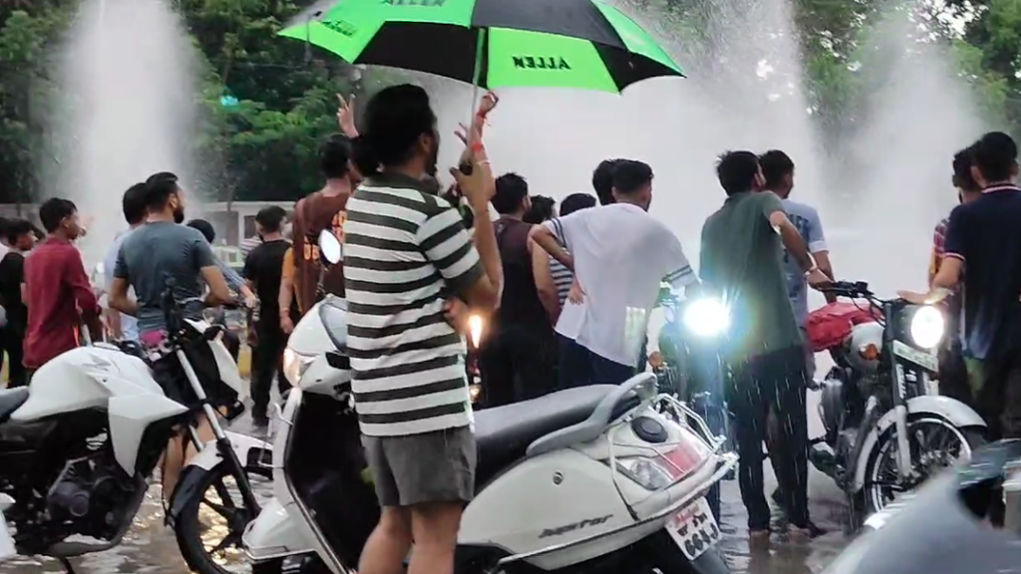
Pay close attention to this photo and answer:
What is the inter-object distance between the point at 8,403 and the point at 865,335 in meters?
3.67

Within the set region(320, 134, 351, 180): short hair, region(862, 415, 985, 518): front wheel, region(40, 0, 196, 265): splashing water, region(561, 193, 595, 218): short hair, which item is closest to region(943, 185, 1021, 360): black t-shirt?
region(862, 415, 985, 518): front wheel

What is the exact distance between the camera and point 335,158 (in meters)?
7.82

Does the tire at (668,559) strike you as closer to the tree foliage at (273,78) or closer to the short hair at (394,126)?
the short hair at (394,126)

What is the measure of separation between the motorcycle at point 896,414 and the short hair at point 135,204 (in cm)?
333

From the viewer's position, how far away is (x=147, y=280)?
7.20 metres

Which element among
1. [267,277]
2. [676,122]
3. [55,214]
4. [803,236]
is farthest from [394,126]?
[676,122]

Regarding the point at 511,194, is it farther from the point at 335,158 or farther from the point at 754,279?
the point at 754,279

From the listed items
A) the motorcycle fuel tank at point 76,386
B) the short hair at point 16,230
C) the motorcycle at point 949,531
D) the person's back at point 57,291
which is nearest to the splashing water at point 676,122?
the short hair at point 16,230

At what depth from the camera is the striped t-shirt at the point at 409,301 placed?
13.7 ft

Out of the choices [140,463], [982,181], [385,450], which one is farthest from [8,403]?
[982,181]

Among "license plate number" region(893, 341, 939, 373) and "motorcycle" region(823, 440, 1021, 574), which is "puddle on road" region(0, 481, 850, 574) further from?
"motorcycle" region(823, 440, 1021, 574)

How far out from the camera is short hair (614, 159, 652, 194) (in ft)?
21.4

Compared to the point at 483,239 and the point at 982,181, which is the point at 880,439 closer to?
the point at 982,181

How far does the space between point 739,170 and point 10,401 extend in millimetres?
3196
